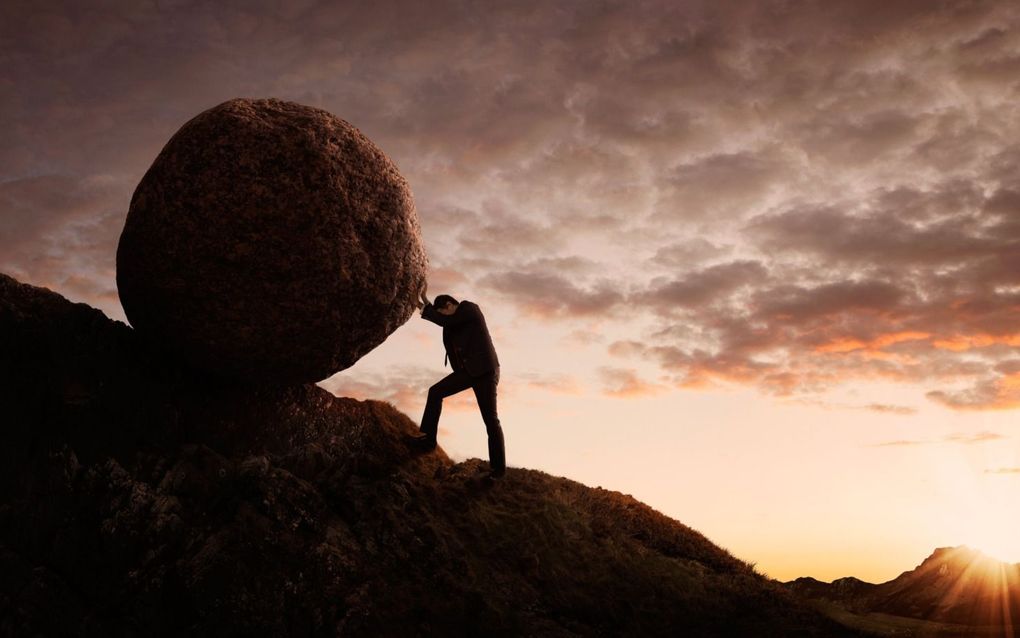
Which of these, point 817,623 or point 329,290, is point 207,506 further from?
point 817,623

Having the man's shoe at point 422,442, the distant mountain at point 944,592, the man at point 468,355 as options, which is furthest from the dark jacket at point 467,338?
the distant mountain at point 944,592

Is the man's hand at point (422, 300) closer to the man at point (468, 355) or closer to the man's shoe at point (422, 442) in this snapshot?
the man at point (468, 355)

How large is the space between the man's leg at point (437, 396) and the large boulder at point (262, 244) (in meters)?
1.61

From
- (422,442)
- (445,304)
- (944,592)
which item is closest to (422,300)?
(445,304)

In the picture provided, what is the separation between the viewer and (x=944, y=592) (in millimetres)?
16078

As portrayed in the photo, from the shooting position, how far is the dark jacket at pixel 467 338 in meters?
12.3

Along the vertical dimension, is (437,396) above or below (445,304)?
below

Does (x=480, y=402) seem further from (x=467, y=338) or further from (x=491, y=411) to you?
(x=467, y=338)

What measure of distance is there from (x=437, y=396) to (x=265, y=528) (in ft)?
12.7

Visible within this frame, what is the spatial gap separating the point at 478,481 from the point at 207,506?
441 cm

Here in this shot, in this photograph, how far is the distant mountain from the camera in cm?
1452

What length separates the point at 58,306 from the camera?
11430 millimetres

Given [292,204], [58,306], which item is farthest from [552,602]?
[58,306]

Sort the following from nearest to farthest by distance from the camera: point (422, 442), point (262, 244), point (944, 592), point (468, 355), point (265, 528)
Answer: point (265, 528)
point (262, 244)
point (468, 355)
point (422, 442)
point (944, 592)
